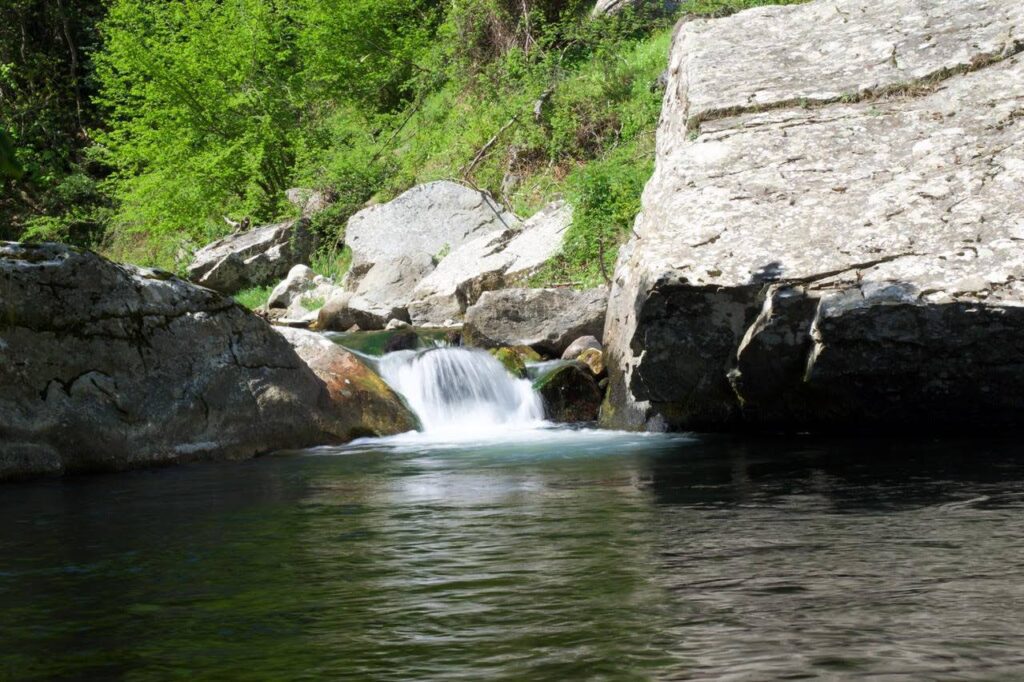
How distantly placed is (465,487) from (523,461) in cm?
125

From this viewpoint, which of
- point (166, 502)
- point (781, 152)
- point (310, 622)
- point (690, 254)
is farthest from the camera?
point (781, 152)

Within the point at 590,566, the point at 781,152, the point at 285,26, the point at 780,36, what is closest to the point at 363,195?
the point at 285,26

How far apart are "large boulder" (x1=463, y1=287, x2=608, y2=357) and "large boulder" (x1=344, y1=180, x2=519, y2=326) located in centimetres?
453

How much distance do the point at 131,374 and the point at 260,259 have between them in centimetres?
1242

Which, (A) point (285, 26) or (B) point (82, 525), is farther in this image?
(A) point (285, 26)

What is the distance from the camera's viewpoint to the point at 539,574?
12.4ft

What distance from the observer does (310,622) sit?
3258 mm

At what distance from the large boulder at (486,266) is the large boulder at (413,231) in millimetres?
703

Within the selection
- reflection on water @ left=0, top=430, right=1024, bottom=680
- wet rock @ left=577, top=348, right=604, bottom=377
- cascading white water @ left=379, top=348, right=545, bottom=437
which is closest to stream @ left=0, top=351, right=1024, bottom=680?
reflection on water @ left=0, top=430, right=1024, bottom=680

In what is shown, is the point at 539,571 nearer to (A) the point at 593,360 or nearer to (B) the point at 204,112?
(A) the point at 593,360

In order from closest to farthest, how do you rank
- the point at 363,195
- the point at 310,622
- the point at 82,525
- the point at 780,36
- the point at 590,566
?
the point at 310,622 < the point at 590,566 < the point at 82,525 < the point at 780,36 < the point at 363,195

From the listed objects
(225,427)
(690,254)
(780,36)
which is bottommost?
(225,427)

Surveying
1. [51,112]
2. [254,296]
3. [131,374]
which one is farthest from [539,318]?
[51,112]

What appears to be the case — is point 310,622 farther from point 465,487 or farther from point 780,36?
point 780,36
